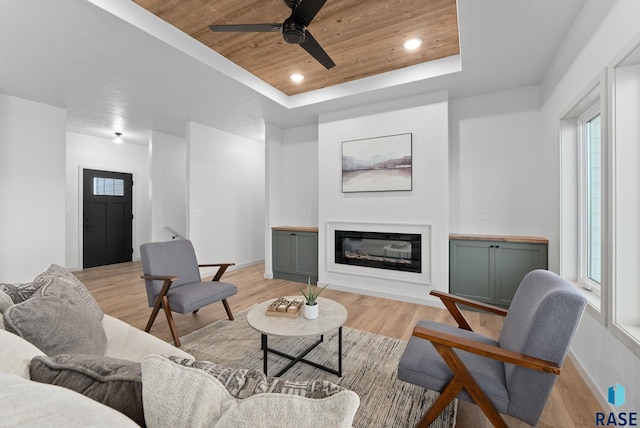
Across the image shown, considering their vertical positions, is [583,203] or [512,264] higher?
[583,203]

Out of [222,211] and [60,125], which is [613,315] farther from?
[60,125]

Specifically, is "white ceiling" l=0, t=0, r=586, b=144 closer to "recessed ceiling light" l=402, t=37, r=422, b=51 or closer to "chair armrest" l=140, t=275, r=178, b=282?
"recessed ceiling light" l=402, t=37, r=422, b=51

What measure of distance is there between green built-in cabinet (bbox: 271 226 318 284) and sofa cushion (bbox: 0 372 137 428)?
3.99 metres

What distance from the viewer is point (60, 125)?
407cm

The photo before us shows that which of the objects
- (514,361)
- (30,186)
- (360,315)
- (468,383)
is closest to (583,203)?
(514,361)

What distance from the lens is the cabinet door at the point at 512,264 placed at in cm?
307

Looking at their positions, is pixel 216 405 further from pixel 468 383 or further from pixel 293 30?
pixel 293 30

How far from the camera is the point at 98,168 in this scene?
229 inches

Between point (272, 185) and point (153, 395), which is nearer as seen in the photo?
point (153, 395)

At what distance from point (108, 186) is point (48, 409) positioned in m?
6.92

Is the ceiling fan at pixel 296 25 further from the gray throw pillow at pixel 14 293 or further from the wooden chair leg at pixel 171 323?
the wooden chair leg at pixel 171 323

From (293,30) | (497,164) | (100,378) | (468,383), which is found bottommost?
(468,383)

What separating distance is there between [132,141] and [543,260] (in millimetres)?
7642

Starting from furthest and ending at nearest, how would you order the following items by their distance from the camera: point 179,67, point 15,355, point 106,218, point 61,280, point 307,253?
1. point 106,218
2. point 307,253
3. point 179,67
4. point 61,280
5. point 15,355
